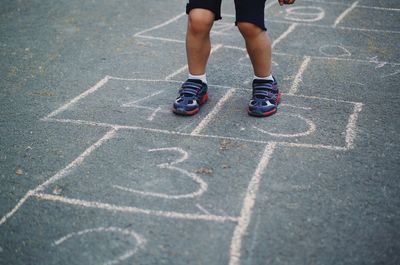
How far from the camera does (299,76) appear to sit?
4.28 m

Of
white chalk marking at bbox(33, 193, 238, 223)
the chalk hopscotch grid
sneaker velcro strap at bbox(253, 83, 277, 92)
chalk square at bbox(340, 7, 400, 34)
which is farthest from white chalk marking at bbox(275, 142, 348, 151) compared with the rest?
chalk square at bbox(340, 7, 400, 34)

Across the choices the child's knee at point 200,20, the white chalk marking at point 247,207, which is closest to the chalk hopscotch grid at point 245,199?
the white chalk marking at point 247,207

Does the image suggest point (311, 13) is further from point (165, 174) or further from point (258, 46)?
point (165, 174)

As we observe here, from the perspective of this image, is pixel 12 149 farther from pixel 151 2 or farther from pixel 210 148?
pixel 151 2

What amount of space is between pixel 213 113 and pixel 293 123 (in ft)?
1.99

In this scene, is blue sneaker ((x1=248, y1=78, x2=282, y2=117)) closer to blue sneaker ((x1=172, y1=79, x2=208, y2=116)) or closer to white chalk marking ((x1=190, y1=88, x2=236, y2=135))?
white chalk marking ((x1=190, y1=88, x2=236, y2=135))

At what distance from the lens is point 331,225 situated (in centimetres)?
234

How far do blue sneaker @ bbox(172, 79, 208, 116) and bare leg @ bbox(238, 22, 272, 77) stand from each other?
1.51 feet

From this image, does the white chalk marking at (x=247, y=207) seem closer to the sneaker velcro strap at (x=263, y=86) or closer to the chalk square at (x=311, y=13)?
the sneaker velcro strap at (x=263, y=86)

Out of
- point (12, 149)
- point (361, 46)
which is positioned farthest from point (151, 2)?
point (12, 149)

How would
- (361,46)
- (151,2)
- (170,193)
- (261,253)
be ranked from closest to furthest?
(261,253)
(170,193)
(361,46)
(151,2)

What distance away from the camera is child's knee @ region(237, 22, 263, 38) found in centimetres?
328

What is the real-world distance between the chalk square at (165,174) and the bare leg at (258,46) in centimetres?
70

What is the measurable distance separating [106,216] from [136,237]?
0.25 m
